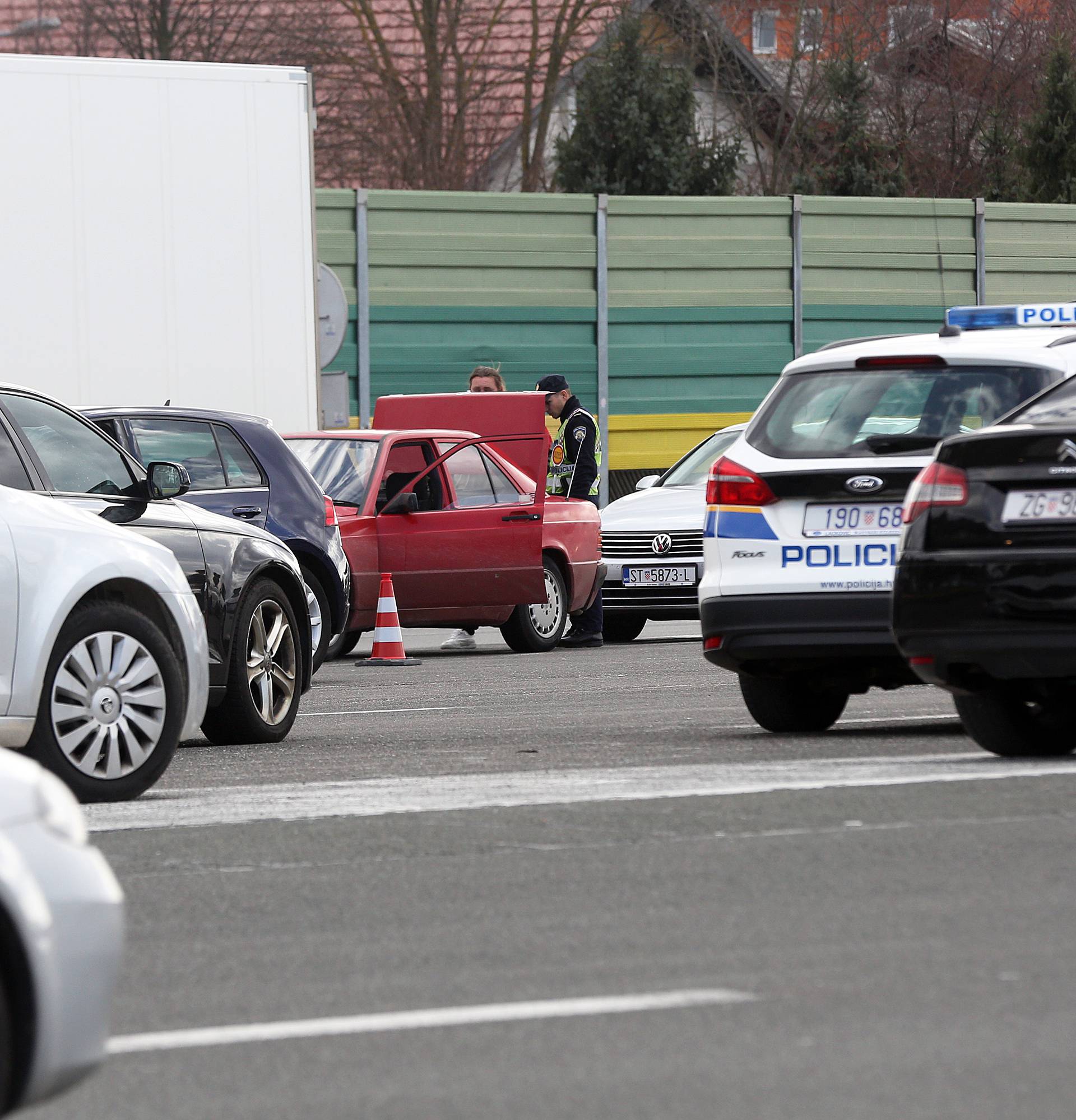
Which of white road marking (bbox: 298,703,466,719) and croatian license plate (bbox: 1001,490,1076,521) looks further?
white road marking (bbox: 298,703,466,719)

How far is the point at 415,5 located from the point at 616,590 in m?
24.5

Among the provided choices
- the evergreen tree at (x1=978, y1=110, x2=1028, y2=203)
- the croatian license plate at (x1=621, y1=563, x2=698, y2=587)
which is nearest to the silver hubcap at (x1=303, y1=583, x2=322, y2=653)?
the croatian license plate at (x1=621, y1=563, x2=698, y2=587)

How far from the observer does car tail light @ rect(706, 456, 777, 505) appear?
33.0ft

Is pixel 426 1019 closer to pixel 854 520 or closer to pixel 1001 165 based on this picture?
pixel 854 520

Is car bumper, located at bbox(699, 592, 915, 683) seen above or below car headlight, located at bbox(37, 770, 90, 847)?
below

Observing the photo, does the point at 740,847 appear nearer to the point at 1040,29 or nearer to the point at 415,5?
the point at 415,5

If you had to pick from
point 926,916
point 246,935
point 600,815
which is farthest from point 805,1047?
point 600,815

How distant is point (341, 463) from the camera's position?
17281mm

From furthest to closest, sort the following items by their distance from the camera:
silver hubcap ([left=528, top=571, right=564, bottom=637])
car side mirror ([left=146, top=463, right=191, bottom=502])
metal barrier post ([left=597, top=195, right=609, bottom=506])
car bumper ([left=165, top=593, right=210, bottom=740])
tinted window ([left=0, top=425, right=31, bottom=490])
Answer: metal barrier post ([left=597, top=195, right=609, bottom=506])
silver hubcap ([left=528, top=571, right=564, bottom=637])
car side mirror ([left=146, top=463, right=191, bottom=502])
tinted window ([left=0, top=425, right=31, bottom=490])
car bumper ([left=165, top=593, right=210, bottom=740])

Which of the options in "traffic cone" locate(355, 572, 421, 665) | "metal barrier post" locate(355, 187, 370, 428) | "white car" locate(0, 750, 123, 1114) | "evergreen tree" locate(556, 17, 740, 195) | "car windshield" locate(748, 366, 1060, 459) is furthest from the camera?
"evergreen tree" locate(556, 17, 740, 195)

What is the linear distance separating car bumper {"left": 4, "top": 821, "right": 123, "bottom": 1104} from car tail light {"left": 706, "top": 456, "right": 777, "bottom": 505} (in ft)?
20.1

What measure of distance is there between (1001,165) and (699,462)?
19108mm

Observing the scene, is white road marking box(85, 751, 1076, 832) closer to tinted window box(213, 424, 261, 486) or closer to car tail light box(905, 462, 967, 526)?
car tail light box(905, 462, 967, 526)

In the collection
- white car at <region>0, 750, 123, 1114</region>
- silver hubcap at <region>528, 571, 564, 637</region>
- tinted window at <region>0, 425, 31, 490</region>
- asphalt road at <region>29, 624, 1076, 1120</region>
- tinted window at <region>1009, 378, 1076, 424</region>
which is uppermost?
tinted window at <region>1009, 378, 1076, 424</region>
